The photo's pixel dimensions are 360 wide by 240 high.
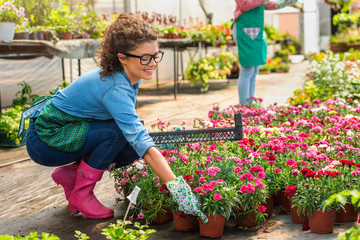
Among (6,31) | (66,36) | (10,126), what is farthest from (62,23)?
(10,126)

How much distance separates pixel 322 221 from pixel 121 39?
4.07 feet

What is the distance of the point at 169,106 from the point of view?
685cm

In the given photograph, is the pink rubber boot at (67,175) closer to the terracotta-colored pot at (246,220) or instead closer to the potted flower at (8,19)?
the terracotta-colored pot at (246,220)

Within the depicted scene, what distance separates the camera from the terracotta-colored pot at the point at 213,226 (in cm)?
225

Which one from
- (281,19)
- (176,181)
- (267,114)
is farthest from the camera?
(281,19)

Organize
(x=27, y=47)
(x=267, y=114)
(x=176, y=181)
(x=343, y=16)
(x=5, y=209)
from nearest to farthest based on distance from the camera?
(x=176, y=181) → (x=5, y=209) → (x=267, y=114) → (x=27, y=47) → (x=343, y=16)

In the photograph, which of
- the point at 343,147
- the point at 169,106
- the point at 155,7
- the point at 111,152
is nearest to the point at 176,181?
the point at 111,152

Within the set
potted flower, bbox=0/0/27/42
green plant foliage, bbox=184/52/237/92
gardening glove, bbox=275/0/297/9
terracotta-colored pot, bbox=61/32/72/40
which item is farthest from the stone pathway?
green plant foliage, bbox=184/52/237/92

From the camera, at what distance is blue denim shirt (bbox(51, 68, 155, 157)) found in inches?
92.4

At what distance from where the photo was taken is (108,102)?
2404 mm

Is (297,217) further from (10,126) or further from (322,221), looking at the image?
(10,126)

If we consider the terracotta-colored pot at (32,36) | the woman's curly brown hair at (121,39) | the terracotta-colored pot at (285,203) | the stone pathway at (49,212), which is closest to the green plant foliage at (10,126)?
the stone pathway at (49,212)

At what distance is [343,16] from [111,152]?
8.77 m

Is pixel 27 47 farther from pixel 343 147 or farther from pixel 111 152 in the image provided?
pixel 343 147
